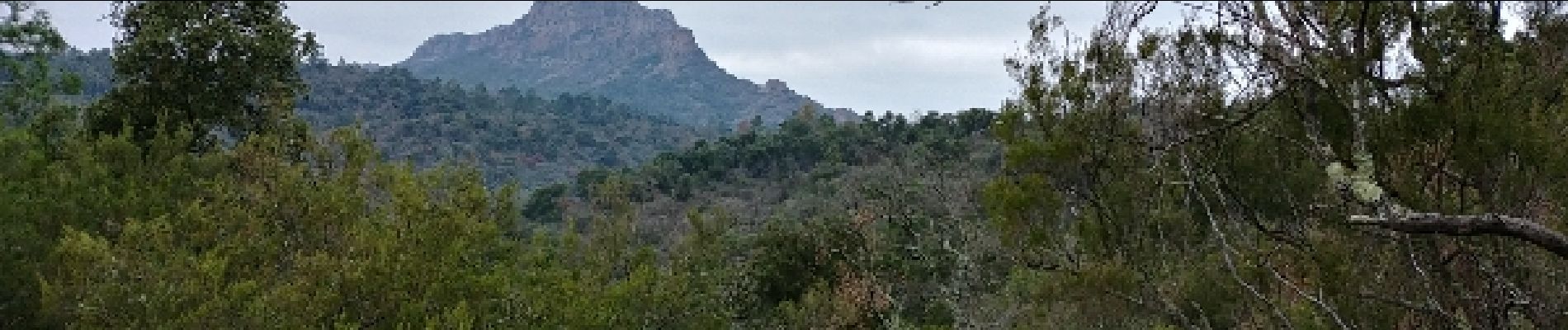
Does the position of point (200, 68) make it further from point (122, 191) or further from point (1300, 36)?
point (1300, 36)

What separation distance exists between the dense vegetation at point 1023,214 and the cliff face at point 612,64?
116m

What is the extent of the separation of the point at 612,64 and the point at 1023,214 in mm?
143862

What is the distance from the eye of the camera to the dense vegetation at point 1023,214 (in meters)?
2.86

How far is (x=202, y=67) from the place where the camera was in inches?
470

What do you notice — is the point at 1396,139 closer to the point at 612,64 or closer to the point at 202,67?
the point at 202,67

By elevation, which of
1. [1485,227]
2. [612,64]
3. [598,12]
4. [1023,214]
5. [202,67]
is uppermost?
[598,12]

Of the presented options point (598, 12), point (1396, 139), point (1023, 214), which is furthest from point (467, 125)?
point (598, 12)

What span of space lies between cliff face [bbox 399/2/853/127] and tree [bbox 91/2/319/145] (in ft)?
384

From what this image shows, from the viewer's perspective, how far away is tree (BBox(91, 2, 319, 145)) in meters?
11.7

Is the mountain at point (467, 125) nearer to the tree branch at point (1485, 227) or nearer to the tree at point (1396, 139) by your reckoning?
the tree at point (1396, 139)

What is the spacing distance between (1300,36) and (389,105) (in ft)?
226

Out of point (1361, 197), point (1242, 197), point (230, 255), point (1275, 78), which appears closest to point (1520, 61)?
point (1275, 78)

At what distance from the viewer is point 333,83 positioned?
66.6 metres

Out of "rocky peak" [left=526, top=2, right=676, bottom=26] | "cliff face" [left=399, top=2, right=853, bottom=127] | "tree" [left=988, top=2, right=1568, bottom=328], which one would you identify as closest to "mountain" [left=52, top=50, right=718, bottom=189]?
"cliff face" [left=399, top=2, right=853, bottom=127]
